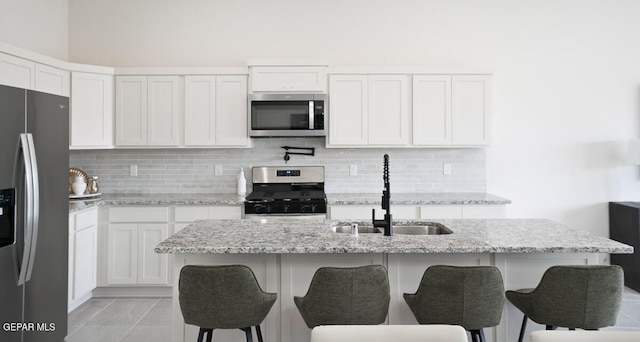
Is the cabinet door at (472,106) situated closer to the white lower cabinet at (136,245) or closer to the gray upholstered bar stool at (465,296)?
the gray upholstered bar stool at (465,296)

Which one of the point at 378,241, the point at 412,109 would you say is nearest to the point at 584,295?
the point at 378,241

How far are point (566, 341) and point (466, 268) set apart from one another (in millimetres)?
686

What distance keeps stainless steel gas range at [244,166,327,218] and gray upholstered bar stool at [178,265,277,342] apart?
2.08m

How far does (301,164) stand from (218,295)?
289 cm

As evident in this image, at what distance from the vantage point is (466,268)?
78.0 inches

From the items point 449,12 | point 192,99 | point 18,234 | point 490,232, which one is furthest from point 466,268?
point 449,12

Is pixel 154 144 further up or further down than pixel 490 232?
further up

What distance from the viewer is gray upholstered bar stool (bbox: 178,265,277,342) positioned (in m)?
1.93

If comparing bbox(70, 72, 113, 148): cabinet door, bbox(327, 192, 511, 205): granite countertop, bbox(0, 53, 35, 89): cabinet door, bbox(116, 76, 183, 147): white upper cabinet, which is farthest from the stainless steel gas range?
bbox(0, 53, 35, 89): cabinet door

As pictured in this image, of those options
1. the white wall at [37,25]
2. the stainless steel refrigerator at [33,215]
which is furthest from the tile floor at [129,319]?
the white wall at [37,25]

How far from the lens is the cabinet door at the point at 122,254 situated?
4016 mm

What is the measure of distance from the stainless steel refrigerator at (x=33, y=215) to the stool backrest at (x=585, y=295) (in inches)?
116

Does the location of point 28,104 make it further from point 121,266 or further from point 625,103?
point 625,103

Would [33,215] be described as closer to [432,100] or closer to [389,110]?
[389,110]
